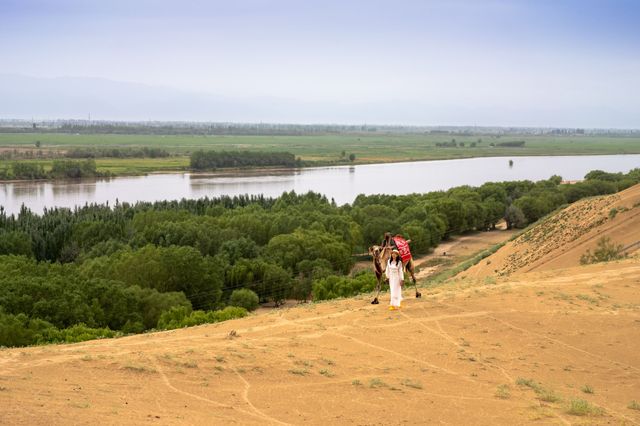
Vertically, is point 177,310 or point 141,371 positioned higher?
point 141,371

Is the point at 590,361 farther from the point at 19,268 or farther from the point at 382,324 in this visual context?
the point at 19,268

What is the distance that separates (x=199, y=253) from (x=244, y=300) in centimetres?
448

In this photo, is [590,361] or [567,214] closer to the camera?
[590,361]

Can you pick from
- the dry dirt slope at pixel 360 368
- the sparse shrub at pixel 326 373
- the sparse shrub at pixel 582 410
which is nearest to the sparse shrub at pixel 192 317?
the dry dirt slope at pixel 360 368

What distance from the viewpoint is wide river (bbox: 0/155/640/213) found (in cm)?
8319

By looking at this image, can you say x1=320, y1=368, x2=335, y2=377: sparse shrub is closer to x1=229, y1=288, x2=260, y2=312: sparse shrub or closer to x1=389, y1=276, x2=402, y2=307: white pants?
x1=389, y1=276, x2=402, y2=307: white pants

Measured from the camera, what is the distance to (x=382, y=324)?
13.4m

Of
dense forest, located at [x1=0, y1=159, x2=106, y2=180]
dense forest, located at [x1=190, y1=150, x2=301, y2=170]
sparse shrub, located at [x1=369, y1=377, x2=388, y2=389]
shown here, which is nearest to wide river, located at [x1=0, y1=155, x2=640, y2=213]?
dense forest, located at [x1=0, y1=159, x2=106, y2=180]

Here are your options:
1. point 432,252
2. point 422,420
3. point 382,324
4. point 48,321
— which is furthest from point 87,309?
point 432,252

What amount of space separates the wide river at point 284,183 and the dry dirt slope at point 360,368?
63.0m

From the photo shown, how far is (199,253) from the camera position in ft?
117

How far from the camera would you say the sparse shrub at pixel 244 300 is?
3225 cm

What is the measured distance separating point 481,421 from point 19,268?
25.6 m

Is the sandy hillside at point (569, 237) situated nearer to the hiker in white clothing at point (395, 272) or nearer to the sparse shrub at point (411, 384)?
the hiker in white clothing at point (395, 272)
